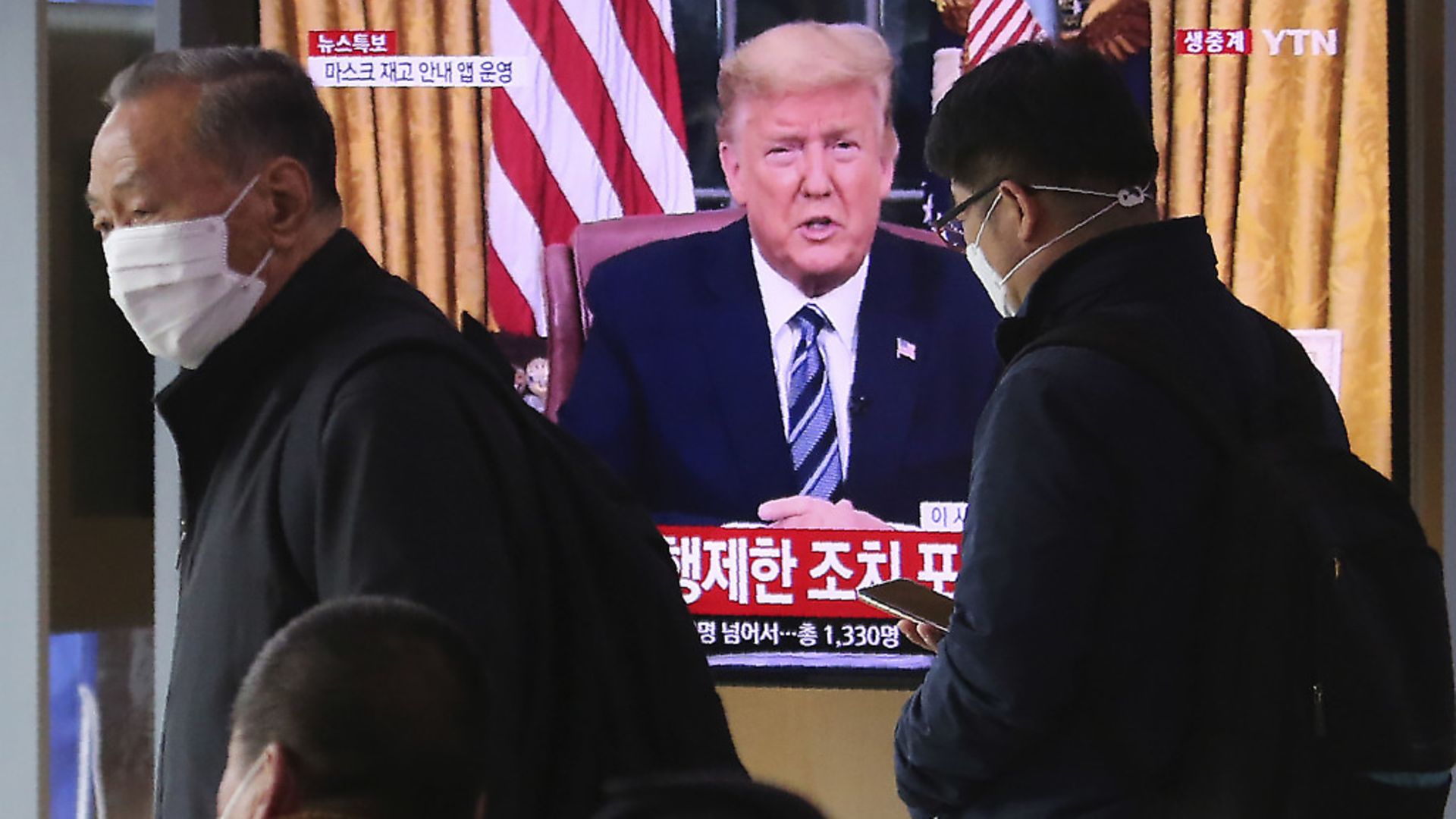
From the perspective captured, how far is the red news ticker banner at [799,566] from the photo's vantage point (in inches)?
136

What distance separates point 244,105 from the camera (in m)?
1.78

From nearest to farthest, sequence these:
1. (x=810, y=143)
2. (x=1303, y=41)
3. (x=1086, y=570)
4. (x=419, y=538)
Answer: (x=419, y=538)
(x=1086, y=570)
(x=1303, y=41)
(x=810, y=143)

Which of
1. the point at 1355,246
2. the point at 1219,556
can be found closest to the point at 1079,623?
the point at 1219,556

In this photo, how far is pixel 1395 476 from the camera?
3416 millimetres

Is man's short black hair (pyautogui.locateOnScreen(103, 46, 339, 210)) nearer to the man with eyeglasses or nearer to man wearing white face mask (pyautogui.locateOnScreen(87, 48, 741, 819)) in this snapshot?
man wearing white face mask (pyautogui.locateOnScreen(87, 48, 741, 819))

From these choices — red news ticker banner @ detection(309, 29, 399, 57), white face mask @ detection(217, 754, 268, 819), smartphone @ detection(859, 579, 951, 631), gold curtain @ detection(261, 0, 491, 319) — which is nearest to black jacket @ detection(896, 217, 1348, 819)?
smartphone @ detection(859, 579, 951, 631)

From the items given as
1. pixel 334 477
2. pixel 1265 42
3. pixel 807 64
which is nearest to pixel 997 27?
pixel 807 64

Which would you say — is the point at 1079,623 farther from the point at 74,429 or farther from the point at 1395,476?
the point at 74,429

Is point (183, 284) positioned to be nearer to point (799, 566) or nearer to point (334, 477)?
point (334, 477)

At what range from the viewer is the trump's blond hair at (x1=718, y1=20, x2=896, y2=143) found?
350 cm

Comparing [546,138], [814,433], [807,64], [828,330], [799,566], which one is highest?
[807,64]

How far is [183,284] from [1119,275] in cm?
116

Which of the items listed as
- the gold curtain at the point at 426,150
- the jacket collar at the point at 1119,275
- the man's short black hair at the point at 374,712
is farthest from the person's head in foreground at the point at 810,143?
the man's short black hair at the point at 374,712

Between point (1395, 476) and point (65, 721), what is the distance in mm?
3283
